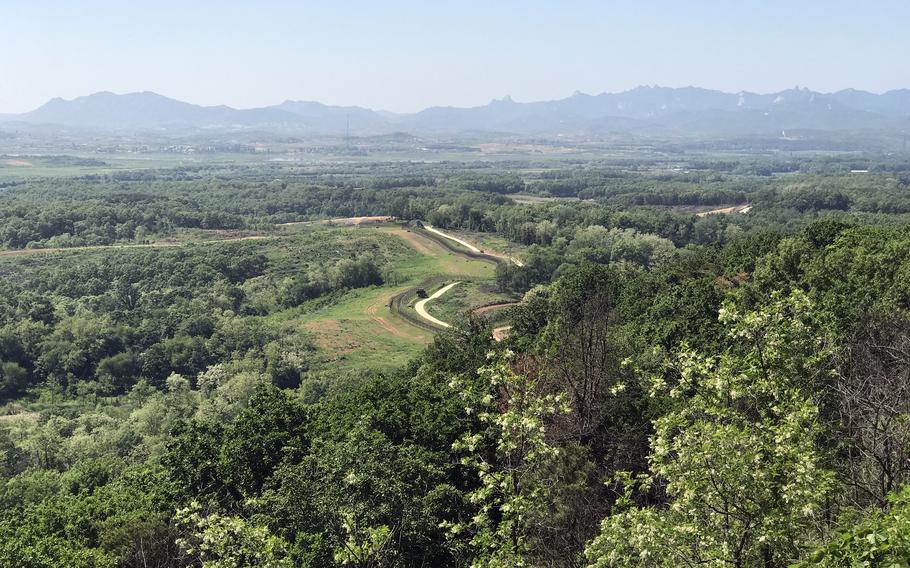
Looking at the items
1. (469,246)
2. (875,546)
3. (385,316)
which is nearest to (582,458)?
(875,546)

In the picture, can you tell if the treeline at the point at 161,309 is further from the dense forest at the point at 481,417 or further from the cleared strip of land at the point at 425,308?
the cleared strip of land at the point at 425,308

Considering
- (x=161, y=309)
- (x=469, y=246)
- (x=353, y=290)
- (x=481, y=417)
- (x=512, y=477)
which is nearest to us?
(x=512, y=477)

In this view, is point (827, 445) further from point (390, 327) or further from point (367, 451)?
point (390, 327)

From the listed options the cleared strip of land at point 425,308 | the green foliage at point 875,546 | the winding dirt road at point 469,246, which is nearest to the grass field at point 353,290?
the cleared strip of land at point 425,308

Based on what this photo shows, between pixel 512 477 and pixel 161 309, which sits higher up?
pixel 512 477

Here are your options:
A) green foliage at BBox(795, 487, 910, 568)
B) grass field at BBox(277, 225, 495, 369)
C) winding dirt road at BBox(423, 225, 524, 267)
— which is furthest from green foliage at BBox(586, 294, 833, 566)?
winding dirt road at BBox(423, 225, 524, 267)

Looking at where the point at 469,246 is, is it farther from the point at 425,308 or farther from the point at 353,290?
the point at 425,308

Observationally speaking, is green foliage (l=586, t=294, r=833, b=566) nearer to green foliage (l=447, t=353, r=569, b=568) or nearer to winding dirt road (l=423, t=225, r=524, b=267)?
green foliage (l=447, t=353, r=569, b=568)
